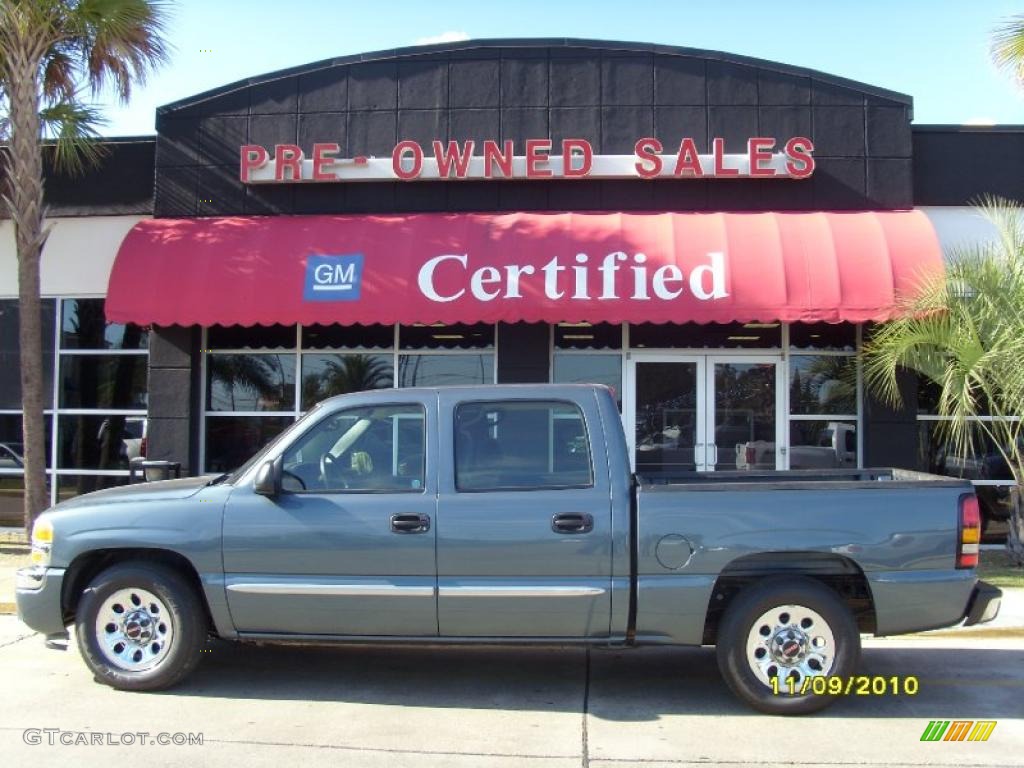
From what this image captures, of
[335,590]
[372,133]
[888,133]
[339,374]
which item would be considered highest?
[372,133]

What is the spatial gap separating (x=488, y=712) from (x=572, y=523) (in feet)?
4.19

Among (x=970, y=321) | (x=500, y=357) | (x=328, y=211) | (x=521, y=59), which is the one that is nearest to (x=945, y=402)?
(x=970, y=321)

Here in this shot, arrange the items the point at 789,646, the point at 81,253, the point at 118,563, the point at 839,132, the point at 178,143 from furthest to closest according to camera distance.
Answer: the point at 81,253
the point at 178,143
the point at 839,132
the point at 118,563
the point at 789,646

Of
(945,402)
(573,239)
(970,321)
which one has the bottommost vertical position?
(945,402)

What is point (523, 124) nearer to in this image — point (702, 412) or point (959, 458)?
point (702, 412)

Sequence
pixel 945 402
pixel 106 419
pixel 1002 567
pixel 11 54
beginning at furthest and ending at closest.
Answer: pixel 106 419
pixel 11 54
pixel 1002 567
pixel 945 402

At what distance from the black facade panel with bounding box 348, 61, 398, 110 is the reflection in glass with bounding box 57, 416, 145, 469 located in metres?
5.36

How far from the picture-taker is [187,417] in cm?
1232

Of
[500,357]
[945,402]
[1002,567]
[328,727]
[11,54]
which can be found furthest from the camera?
[500,357]

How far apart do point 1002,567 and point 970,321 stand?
2817 mm

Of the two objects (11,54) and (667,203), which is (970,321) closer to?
(667,203)

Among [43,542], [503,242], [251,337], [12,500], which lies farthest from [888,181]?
[12,500]

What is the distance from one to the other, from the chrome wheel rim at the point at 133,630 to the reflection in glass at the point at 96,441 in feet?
25.0

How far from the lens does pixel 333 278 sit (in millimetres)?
11328
